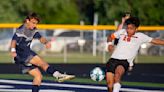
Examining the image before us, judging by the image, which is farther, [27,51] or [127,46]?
[27,51]

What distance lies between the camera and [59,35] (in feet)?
105

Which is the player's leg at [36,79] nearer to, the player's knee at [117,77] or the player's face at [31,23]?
the player's face at [31,23]

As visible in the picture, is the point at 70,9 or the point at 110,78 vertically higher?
the point at 110,78

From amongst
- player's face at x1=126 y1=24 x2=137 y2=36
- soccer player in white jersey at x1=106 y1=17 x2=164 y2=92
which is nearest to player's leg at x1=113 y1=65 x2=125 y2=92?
soccer player in white jersey at x1=106 y1=17 x2=164 y2=92

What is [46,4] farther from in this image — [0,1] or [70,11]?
[70,11]

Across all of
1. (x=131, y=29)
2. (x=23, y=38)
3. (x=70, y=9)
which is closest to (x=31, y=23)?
(x=23, y=38)

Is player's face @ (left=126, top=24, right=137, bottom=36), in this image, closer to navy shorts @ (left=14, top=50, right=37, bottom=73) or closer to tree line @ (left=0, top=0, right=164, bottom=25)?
navy shorts @ (left=14, top=50, right=37, bottom=73)

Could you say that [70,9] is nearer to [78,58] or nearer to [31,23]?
[78,58]

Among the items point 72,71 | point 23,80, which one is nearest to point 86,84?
point 23,80

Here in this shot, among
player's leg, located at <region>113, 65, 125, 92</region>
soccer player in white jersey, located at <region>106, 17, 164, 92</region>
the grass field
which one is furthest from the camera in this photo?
the grass field

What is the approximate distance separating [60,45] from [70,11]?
19.8m

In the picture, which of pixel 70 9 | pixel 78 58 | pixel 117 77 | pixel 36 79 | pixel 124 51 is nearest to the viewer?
pixel 117 77

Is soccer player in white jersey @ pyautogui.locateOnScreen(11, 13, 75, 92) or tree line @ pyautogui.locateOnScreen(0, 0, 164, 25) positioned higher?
soccer player in white jersey @ pyautogui.locateOnScreen(11, 13, 75, 92)

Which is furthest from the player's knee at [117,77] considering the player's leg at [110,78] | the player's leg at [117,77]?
the player's leg at [110,78]
